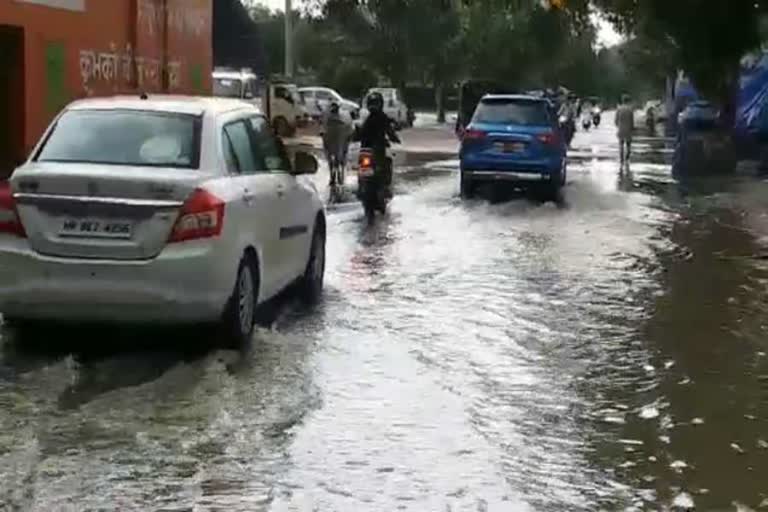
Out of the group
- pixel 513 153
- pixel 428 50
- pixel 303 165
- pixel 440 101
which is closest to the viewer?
pixel 303 165

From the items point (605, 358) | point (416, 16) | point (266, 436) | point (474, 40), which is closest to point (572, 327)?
point (605, 358)

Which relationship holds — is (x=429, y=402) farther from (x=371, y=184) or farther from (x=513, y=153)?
(x=513, y=153)

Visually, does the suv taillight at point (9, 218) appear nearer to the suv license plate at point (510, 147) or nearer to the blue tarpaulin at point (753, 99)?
the suv license plate at point (510, 147)

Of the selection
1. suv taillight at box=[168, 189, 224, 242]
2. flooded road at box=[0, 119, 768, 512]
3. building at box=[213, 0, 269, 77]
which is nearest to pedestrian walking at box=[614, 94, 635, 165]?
building at box=[213, 0, 269, 77]

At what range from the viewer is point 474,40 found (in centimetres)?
7781

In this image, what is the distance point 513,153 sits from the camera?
2409cm

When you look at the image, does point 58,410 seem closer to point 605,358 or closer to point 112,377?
point 112,377

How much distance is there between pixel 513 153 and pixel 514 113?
111 centimetres

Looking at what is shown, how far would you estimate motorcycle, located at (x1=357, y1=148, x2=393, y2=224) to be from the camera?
19875mm

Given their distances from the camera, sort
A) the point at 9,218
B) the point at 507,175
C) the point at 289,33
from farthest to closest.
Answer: the point at 289,33, the point at 507,175, the point at 9,218

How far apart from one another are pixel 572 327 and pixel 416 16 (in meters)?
61.5

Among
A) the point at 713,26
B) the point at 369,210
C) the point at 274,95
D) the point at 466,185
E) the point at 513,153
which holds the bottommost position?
the point at 369,210

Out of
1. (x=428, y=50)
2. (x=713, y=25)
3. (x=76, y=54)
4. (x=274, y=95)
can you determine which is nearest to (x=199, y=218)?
(x=713, y=25)

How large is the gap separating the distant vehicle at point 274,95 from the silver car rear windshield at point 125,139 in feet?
110
